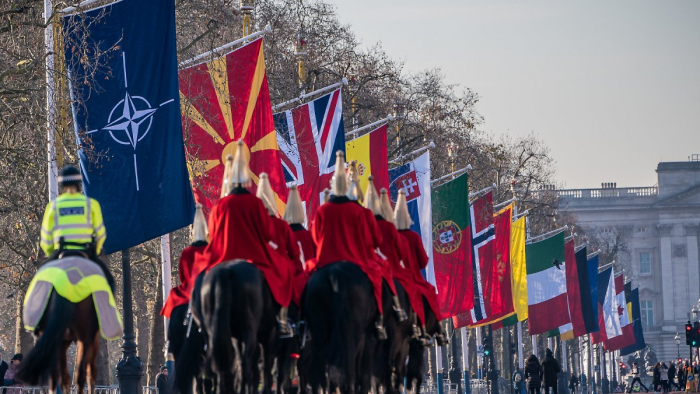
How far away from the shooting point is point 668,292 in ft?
498

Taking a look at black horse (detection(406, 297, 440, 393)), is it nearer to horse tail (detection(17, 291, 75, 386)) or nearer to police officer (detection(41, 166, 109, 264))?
police officer (detection(41, 166, 109, 264))

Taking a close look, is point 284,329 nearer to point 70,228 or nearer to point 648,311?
point 70,228

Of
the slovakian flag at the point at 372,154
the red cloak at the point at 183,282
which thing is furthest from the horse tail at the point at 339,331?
the slovakian flag at the point at 372,154

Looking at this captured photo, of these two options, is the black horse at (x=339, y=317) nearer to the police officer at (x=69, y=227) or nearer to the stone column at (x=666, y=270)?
the police officer at (x=69, y=227)

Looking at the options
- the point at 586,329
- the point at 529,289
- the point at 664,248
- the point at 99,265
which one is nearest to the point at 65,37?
the point at 99,265

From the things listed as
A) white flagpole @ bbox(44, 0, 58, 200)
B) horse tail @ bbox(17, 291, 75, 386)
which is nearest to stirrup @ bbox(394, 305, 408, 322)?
horse tail @ bbox(17, 291, 75, 386)

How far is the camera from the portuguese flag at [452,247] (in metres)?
37.3

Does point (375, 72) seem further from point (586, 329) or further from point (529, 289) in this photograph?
point (586, 329)

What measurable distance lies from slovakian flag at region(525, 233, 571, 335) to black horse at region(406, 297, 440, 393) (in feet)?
83.4

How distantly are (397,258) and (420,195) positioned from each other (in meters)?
15.2

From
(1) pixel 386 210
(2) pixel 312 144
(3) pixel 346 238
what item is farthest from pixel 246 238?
(2) pixel 312 144

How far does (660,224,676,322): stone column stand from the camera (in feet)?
493

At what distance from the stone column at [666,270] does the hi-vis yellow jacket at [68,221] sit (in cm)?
13799

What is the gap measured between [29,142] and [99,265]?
1106cm
